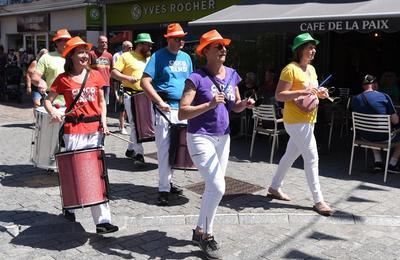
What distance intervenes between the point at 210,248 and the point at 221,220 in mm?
983

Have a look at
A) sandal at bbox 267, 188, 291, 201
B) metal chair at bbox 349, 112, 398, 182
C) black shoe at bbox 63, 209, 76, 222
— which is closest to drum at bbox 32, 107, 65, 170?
black shoe at bbox 63, 209, 76, 222

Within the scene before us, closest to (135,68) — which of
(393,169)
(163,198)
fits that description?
(163,198)

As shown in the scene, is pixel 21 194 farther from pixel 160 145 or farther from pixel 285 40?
pixel 285 40

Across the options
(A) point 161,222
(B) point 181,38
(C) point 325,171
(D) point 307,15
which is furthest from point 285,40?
(A) point 161,222

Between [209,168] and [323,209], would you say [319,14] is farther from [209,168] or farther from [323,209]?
[209,168]

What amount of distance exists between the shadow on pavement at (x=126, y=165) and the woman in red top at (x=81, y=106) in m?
2.57

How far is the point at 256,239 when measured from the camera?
4.73 metres

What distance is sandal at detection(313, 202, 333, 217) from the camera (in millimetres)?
5273

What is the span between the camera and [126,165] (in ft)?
25.1

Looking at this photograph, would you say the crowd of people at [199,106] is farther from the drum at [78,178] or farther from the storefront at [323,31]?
the storefront at [323,31]

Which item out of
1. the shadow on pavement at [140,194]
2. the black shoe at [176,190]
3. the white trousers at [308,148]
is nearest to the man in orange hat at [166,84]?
the shadow on pavement at [140,194]

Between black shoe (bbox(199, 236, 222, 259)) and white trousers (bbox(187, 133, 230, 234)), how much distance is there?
75 millimetres

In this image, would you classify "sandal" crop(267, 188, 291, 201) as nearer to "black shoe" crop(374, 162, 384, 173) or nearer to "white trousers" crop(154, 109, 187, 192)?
"white trousers" crop(154, 109, 187, 192)

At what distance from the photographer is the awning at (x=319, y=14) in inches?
282
